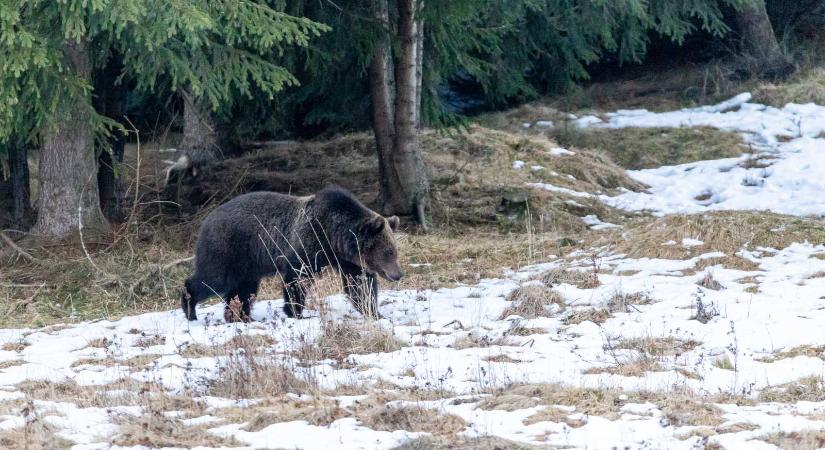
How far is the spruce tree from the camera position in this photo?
33.0 feet

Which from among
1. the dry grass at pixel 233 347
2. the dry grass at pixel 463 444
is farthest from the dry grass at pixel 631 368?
the dry grass at pixel 233 347

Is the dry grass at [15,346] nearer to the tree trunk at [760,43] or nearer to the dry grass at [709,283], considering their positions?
the dry grass at [709,283]

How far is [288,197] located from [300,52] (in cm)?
336

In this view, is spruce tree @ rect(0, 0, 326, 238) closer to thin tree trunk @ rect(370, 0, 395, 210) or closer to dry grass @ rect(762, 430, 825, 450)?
thin tree trunk @ rect(370, 0, 395, 210)

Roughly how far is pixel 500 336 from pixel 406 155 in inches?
236

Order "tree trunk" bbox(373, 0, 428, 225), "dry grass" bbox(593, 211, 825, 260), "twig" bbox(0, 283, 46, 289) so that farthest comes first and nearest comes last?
"tree trunk" bbox(373, 0, 428, 225)
"twig" bbox(0, 283, 46, 289)
"dry grass" bbox(593, 211, 825, 260)

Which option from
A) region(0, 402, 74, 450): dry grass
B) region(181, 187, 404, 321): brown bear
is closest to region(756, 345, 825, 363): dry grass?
region(181, 187, 404, 321): brown bear

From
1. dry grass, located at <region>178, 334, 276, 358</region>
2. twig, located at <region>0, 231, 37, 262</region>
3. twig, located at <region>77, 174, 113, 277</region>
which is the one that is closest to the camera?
dry grass, located at <region>178, 334, 276, 358</region>

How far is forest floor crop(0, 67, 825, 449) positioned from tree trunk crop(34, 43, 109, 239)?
459 mm

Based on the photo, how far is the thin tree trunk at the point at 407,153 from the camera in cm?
1414

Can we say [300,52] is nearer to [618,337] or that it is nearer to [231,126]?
[231,126]

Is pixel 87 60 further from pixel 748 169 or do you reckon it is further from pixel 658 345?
pixel 748 169

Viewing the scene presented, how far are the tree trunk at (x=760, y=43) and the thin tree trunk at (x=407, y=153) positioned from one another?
9.21m

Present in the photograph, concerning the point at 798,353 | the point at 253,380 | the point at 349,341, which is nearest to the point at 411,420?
the point at 253,380
